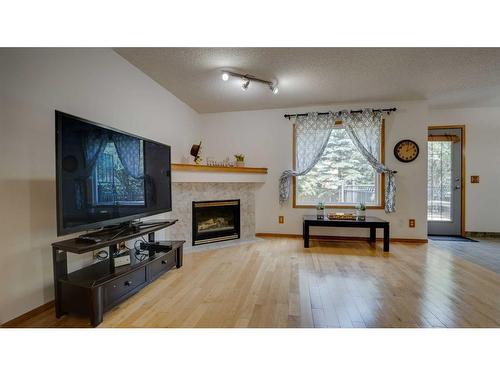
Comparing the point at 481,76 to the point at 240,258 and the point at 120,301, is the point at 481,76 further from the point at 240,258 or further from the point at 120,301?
the point at 120,301

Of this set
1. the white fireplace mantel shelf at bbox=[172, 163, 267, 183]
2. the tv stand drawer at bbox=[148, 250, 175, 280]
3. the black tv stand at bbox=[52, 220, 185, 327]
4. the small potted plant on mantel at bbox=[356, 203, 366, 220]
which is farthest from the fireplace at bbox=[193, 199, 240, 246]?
the small potted plant on mantel at bbox=[356, 203, 366, 220]

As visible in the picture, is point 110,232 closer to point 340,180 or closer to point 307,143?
point 307,143

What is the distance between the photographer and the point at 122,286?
1598 mm

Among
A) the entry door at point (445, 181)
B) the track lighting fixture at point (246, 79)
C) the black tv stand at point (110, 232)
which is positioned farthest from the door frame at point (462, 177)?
the black tv stand at point (110, 232)

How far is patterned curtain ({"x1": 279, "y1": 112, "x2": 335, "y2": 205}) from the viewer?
367 centimetres

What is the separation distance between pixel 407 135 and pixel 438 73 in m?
1.14

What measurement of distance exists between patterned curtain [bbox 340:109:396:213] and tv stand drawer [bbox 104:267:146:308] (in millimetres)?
3520

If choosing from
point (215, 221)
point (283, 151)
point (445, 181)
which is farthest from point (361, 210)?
point (215, 221)

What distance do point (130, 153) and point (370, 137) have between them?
11.5ft
